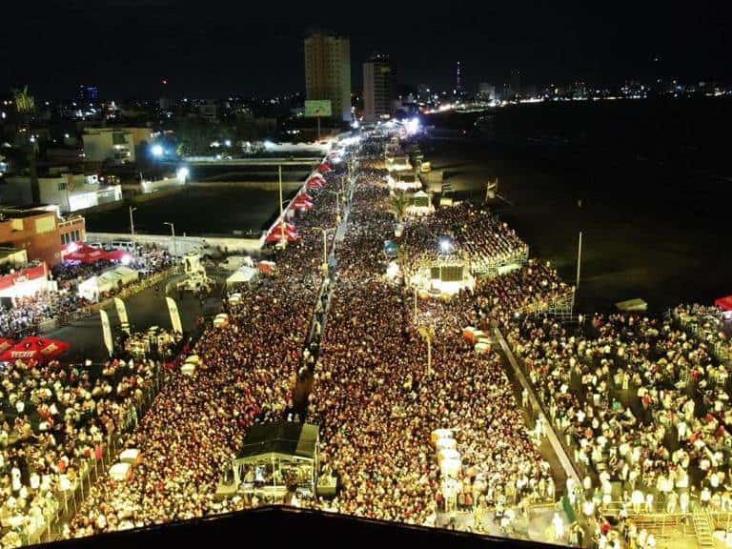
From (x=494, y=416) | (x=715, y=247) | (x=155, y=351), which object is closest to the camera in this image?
(x=494, y=416)

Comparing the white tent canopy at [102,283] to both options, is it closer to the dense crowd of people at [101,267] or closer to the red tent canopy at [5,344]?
the dense crowd of people at [101,267]

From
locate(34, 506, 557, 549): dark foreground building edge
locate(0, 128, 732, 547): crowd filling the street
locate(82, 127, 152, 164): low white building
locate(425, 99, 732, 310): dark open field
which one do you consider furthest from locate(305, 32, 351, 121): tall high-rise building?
locate(34, 506, 557, 549): dark foreground building edge

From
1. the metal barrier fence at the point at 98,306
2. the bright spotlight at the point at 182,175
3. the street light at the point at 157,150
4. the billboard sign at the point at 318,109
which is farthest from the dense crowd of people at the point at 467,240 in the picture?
the billboard sign at the point at 318,109

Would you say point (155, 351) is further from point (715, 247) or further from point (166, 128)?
point (166, 128)

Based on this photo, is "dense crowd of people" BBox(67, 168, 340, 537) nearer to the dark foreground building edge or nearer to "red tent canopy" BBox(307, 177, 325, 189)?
the dark foreground building edge

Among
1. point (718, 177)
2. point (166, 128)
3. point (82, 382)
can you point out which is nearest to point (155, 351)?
point (82, 382)

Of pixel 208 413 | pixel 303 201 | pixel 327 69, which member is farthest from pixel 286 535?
pixel 327 69
